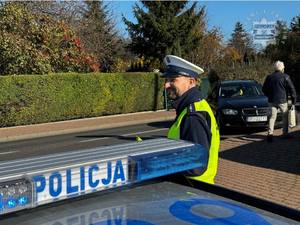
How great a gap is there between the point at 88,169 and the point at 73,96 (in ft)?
72.1

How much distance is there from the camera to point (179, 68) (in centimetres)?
304

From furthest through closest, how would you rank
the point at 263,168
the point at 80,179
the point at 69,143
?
1. the point at 69,143
2. the point at 263,168
3. the point at 80,179

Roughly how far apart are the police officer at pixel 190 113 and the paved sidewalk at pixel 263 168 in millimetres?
3701

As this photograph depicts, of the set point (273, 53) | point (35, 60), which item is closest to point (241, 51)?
point (273, 53)

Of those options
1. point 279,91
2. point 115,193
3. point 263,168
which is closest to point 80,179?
point 115,193

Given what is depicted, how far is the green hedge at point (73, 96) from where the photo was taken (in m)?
21.1

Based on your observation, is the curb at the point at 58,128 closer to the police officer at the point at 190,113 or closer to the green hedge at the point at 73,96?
the green hedge at the point at 73,96

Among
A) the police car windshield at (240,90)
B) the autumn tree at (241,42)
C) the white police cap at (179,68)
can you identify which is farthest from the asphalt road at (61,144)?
the autumn tree at (241,42)

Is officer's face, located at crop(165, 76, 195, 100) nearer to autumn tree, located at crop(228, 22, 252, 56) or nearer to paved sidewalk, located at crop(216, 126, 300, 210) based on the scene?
paved sidewalk, located at crop(216, 126, 300, 210)

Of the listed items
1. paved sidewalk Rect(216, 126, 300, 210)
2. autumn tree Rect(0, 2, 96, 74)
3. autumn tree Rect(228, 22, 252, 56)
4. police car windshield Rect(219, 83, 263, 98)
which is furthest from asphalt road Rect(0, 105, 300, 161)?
autumn tree Rect(228, 22, 252, 56)

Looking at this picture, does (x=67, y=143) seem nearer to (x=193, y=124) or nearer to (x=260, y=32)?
(x=193, y=124)

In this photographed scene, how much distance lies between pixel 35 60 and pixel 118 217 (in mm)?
23511

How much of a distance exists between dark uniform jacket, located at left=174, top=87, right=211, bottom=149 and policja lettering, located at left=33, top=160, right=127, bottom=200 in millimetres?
690

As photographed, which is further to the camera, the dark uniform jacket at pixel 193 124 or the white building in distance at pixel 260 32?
the white building in distance at pixel 260 32
